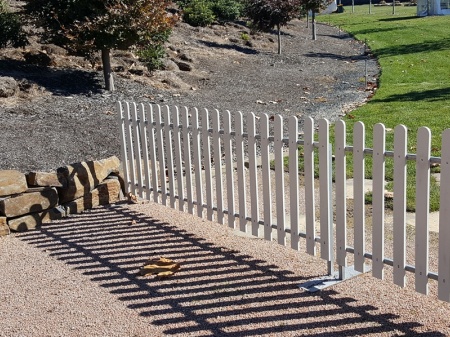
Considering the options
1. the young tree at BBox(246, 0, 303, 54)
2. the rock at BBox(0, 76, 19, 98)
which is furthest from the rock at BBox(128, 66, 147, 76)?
the young tree at BBox(246, 0, 303, 54)

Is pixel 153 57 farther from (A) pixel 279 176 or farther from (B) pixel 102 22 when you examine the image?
(A) pixel 279 176

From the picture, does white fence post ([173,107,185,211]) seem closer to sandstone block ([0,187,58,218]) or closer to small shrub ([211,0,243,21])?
sandstone block ([0,187,58,218])

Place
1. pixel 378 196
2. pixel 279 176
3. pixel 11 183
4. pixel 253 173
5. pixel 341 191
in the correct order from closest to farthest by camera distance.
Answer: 1. pixel 378 196
2. pixel 341 191
3. pixel 279 176
4. pixel 253 173
5. pixel 11 183

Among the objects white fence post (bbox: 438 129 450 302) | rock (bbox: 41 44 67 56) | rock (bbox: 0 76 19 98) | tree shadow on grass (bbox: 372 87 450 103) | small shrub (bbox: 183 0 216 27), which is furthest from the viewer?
small shrub (bbox: 183 0 216 27)

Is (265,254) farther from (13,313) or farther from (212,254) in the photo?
(13,313)

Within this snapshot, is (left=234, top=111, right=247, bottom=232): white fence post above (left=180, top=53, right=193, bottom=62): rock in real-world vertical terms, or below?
below

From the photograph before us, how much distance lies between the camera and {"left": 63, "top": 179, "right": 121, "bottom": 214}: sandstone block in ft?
24.6

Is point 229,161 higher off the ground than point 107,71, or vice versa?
point 107,71

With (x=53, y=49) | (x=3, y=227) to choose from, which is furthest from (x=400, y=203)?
(x=53, y=49)

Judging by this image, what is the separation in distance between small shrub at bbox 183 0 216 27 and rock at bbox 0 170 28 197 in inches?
749

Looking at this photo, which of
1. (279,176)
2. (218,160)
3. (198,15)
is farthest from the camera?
(198,15)

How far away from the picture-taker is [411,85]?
16266mm

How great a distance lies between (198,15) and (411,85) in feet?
37.6

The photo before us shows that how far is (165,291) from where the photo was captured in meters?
5.16
